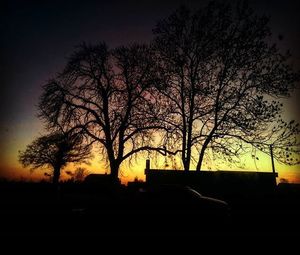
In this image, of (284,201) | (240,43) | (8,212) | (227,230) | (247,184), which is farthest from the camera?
(247,184)

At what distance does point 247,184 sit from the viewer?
25516mm

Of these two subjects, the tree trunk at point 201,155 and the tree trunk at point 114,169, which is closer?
the tree trunk at point 201,155

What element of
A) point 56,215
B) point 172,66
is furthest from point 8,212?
point 172,66

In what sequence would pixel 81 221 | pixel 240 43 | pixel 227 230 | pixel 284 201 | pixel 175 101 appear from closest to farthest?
pixel 227 230 < pixel 81 221 < pixel 240 43 < pixel 175 101 < pixel 284 201

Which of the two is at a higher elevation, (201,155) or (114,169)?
(201,155)

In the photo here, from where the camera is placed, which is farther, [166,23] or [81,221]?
[166,23]

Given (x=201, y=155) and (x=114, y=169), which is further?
(x=114, y=169)

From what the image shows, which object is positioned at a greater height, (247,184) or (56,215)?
(247,184)

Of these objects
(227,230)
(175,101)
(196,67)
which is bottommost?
(227,230)

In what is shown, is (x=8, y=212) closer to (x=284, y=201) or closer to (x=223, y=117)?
(x=223, y=117)

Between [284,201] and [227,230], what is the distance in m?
13.3

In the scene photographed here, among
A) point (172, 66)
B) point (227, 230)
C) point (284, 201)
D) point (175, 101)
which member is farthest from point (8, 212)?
point (284, 201)

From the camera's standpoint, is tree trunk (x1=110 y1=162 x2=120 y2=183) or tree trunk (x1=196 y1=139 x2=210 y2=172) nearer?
tree trunk (x1=196 y1=139 x2=210 y2=172)

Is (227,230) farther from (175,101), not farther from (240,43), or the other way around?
(240,43)
